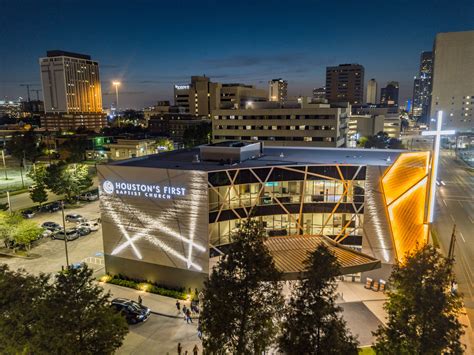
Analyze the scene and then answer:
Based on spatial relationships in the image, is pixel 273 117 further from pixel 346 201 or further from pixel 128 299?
pixel 128 299

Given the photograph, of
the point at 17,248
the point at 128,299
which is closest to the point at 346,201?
the point at 128,299

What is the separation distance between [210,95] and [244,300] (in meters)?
176

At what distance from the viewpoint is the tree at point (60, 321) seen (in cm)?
1518

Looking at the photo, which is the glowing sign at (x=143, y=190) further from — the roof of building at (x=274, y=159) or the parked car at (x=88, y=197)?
the parked car at (x=88, y=197)

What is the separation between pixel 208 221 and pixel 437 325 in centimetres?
1761

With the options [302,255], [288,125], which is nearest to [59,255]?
[302,255]

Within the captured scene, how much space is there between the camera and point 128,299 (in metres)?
28.4

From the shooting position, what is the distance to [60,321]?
15.5 m

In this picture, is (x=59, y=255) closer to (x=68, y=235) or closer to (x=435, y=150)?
(x=68, y=235)

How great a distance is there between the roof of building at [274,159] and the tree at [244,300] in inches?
570

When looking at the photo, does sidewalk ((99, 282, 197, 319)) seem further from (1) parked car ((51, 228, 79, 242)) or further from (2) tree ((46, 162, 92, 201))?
(2) tree ((46, 162, 92, 201))

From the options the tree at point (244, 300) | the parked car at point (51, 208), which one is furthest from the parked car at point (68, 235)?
the tree at point (244, 300)

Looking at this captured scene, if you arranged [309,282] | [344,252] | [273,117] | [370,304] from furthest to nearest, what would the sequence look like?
[273,117]
[370,304]
[344,252]
[309,282]

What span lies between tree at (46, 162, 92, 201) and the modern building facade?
4010 cm
